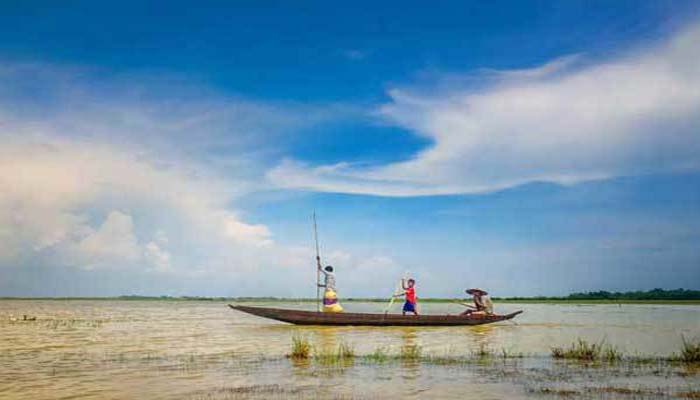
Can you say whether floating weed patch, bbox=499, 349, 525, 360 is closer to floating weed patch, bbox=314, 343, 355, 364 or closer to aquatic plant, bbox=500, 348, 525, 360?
aquatic plant, bbox=500, 348, 525, 360

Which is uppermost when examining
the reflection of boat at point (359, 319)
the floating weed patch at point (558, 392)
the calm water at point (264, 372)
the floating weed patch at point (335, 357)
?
the reflection of boat at point (359, 319)

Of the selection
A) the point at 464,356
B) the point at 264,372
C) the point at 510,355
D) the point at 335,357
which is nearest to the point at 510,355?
the point at 510,355

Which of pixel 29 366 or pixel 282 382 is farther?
pixel 29 366

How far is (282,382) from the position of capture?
10.9 meters

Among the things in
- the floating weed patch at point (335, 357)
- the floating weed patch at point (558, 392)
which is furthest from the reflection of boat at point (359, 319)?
the floating weed patch at point (558, 392)

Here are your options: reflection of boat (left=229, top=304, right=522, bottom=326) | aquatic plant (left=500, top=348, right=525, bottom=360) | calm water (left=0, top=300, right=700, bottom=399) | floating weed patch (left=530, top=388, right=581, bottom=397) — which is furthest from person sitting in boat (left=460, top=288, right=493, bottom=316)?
floating weed patch (left=530, top=388, right=581, bottom=397)

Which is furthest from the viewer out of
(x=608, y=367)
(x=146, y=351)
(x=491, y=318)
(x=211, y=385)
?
(x=491, y=318)

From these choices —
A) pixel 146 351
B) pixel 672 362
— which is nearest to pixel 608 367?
pixel 672 362

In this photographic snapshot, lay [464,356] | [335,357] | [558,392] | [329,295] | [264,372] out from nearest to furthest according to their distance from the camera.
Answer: [558,392] → [264,372] → [335,357] → [464,356] → [329,295]

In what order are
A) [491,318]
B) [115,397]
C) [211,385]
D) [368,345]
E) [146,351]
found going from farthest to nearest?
[491,318]
[368,345]
[146,351]
[211,385]
[115,397]

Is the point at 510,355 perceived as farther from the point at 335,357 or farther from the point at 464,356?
the point at 335,357

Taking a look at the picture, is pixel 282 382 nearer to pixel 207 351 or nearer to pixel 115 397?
pixel 115 397

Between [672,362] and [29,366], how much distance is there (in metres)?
14.2

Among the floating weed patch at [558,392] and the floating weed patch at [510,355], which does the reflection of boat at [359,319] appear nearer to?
the floating weed patch at [510,355]
